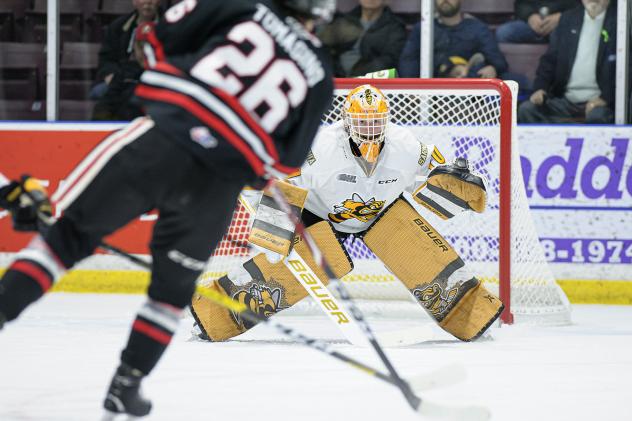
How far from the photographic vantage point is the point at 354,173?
12.3 feet

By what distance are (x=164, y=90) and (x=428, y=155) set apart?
1.91 meters

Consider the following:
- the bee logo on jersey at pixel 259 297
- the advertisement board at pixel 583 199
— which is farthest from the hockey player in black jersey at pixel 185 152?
the advertisement board at pixel 583 199

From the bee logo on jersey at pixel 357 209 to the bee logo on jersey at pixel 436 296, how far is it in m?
0.30

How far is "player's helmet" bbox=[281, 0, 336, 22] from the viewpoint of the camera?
83.5 inches

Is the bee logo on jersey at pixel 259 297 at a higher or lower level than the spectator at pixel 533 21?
lower

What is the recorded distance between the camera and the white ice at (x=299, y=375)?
8.25 ft

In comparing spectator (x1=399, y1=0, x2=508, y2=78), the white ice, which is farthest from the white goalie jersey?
spectator (x1=399, y1=0, x2=508, y2=78)

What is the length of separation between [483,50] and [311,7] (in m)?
3.23

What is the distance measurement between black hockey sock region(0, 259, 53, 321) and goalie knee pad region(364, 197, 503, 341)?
6.47 feet

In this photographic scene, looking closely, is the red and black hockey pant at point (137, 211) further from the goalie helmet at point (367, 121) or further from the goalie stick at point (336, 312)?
the goalie helmet at point (367, 121)

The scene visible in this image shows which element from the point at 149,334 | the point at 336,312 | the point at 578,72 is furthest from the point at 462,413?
the point at 578,72

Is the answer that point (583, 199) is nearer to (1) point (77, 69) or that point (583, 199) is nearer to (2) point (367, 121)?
(2) point (367, 121)

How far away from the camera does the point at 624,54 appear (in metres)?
4.95

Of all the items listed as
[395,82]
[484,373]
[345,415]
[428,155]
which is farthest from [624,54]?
[345,415]
